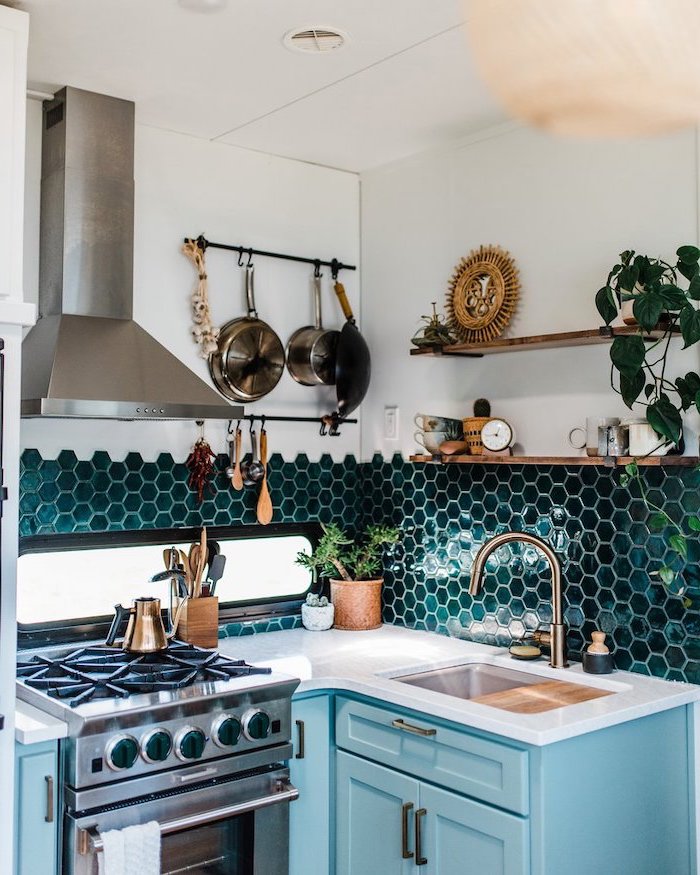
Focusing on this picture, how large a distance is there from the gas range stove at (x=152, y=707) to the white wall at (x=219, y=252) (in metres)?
0.71

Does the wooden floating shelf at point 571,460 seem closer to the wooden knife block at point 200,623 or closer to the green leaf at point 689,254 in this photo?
the green leaf at point 689,254

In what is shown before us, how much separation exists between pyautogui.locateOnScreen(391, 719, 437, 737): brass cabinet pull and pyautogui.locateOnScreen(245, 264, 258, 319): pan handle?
5.07 feet

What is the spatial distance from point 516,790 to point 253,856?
0.77 m

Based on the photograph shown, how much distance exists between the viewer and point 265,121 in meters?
3.16

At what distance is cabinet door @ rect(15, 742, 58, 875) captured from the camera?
2.22 m

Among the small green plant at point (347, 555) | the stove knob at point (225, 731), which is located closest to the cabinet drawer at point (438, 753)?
the stove knob at point (225, 731)

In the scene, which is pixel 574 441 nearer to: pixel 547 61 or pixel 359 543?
pixel 359 543

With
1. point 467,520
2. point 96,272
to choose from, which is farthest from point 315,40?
point 467,520

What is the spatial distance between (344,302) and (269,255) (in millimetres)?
339

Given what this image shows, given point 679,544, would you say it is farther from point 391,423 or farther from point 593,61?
→ point 593,61

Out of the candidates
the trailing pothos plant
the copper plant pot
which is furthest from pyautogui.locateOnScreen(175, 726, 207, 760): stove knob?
the trailing pothos plant

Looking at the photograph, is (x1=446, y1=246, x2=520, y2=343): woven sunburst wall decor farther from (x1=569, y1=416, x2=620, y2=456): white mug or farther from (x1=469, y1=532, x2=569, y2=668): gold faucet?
(x1=469, y1=532, x2=569, y2=668): gold faucet

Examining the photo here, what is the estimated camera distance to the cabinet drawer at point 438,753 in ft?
7.47

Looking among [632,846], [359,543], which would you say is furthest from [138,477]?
[632,846]
